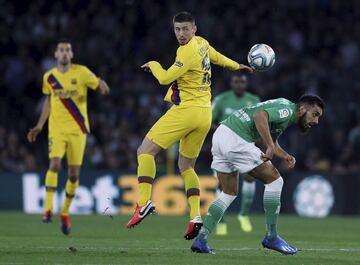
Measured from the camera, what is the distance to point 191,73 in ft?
42.2

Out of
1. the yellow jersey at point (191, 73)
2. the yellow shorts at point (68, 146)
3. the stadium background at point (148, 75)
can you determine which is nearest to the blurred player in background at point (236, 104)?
the yellow shorts at point (68, 146)

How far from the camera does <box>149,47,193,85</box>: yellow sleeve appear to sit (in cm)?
1249

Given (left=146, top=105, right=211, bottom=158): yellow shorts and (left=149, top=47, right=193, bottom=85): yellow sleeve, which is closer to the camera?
(left=149, top=47, right=193, bottom=85): yellow sleeve

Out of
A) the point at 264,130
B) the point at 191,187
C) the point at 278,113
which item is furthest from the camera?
the point at 191,187

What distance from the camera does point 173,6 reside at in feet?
89.8

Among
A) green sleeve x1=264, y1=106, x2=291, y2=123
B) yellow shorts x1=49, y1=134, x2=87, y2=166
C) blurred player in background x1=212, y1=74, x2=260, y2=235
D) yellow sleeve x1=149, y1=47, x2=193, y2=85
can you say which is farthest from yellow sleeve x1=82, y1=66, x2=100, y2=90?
green sleeve x1=264, y1=106, x2=291, y2=123

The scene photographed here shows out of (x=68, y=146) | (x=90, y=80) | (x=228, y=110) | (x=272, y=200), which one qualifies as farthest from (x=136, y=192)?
(x=272, y=200)

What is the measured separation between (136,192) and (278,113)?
1153 centimetres

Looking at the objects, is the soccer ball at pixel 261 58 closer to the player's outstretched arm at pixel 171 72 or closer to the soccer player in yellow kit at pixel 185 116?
the soccer player in yellow kit at pixel 185 116

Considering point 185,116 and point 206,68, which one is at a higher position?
point 206,68

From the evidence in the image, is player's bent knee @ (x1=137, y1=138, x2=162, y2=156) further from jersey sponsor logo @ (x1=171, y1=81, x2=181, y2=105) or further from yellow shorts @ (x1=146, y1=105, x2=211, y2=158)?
jersey sponsor logo @ (x1=171, y1=81, x2=181, y2=105)

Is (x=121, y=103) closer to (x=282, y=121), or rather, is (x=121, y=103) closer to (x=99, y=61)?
(x=99, y=61)

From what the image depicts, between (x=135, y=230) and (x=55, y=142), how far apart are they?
75.9 inches

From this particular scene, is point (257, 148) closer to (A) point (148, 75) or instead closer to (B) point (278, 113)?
(B) point (278, 113)
